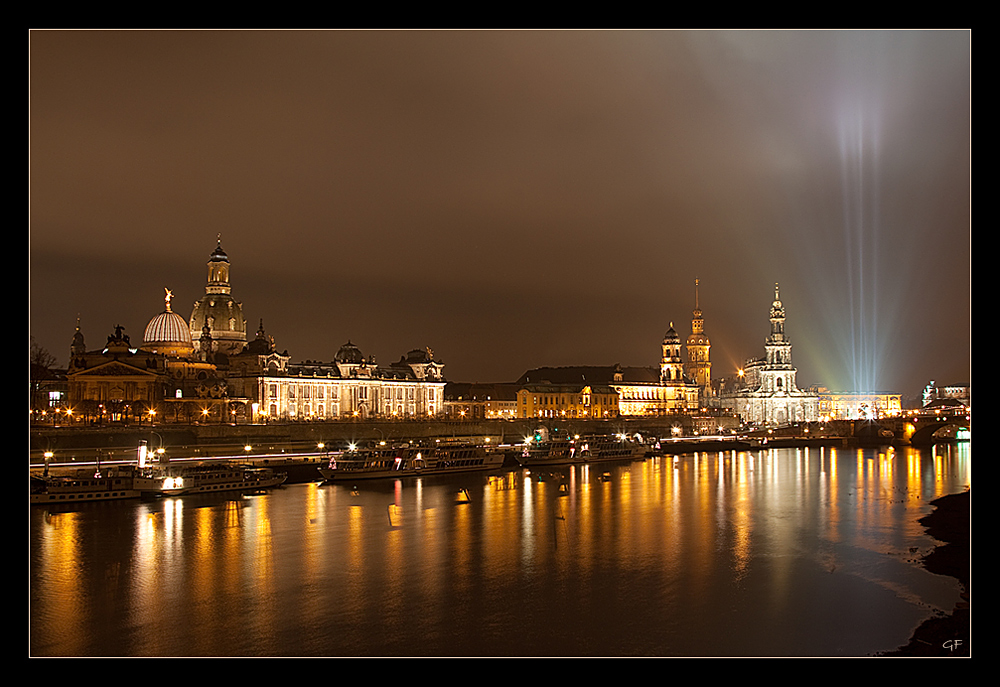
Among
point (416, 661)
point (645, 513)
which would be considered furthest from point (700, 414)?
point (416, 661)

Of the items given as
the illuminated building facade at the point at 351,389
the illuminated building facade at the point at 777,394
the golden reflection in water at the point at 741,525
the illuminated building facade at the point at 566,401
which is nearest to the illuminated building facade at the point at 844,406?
the illuminated building facade at the point at 777,394

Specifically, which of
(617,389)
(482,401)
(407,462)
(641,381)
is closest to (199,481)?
(407,462)

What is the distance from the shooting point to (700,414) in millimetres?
153625

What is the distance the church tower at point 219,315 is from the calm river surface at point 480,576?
77749 mm

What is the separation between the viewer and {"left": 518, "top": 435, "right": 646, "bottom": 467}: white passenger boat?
261ft

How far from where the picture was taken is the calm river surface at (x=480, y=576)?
80.1 ft

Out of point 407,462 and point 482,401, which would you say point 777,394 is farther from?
point 407,462

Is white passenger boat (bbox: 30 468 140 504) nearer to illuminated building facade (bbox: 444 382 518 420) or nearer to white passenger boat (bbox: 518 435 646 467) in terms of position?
white passenger boat (bbox: 518 435 646 467)

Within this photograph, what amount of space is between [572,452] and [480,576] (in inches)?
2055

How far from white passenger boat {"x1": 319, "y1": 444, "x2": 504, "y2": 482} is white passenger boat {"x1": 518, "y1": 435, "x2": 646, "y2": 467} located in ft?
14.2

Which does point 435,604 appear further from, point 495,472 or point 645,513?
point 495,472

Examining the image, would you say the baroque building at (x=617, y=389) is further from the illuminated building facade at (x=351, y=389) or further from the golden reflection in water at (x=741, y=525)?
the golden reflection in water at (x=741, y=525)

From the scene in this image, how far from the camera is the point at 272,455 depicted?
249 feet

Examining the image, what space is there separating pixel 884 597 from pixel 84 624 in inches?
931
